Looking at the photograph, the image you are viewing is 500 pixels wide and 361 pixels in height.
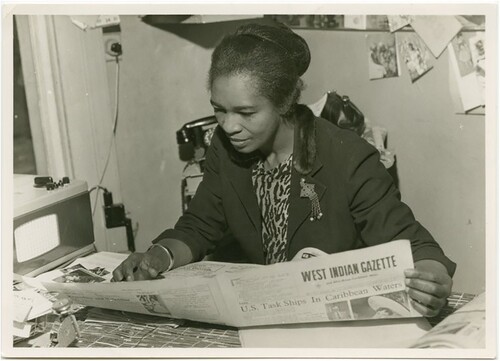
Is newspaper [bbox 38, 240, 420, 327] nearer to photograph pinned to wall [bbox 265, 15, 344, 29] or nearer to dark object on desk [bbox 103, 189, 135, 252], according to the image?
dark object on desk [bbox 103, 189, 135, 252]

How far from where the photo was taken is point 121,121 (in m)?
2.08

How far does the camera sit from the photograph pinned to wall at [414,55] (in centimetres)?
155

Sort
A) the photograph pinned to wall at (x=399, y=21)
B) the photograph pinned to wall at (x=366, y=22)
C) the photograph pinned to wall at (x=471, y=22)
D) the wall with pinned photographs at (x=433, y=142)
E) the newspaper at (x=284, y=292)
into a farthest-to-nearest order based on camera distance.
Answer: the photograph pinned to wall at (x=366, y=22) < the photograph pinned to wall at (x=399, y=21) < the wall with pinned photographs at (x=433, y=142) < the photograph pinned to wall at (x=471, y=22) < the newspaper at (x=284, y=292)

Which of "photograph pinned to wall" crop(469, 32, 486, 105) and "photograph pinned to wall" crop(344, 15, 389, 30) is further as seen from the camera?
"photograph pinned to wall" crop(344, 15, 389, 30)

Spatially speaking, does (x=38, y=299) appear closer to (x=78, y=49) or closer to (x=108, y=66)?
(x=78, y=49)

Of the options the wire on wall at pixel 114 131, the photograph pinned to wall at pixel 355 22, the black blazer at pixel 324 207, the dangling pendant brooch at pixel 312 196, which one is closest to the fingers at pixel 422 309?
the black blazer at pixel 324 207

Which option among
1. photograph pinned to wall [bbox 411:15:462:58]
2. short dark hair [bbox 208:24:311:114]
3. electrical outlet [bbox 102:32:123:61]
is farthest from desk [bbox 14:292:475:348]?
electrical outlet [bbox 102:32:123:61]

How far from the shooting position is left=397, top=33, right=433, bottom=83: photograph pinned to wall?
155 cm

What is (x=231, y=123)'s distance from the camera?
3.80 ft

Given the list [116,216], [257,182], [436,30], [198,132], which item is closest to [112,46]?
[198,132]

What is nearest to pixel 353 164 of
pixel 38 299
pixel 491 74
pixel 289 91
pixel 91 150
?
pixel 289 91

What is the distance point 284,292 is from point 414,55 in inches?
37.6

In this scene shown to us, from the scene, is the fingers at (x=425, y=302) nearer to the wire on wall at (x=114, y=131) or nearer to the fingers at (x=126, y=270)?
the fingers at (x=126, y=270)

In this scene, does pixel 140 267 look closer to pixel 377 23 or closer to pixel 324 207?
pixel 324 207
